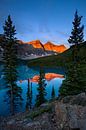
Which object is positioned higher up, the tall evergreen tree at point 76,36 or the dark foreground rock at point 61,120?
the tall evergreen tree at point 76,36

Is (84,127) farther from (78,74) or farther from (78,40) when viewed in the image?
(78,40)

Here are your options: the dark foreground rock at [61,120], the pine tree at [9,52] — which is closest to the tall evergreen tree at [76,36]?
the pine tree at [9,52]

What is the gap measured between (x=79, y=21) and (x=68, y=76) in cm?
1138

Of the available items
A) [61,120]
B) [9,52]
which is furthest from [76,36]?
[61,120]

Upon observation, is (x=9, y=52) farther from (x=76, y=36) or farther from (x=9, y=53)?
(x=76, y=36)

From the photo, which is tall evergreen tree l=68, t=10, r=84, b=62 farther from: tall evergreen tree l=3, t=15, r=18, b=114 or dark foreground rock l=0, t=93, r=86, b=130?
dark foreground rock l=0, t=93, r=86, b=130

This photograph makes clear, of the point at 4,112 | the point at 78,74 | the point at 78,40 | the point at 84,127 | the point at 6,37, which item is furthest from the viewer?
the point at 4,112

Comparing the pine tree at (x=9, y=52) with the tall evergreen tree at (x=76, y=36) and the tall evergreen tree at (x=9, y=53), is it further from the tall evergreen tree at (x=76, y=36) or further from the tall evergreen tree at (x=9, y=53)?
the tall evergreen tree at (x=76, y=36)

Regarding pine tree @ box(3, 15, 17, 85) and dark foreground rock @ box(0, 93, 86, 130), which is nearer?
dark foreground rock @ box(0, 93, 86, 130)

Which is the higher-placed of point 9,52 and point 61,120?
point 9,52

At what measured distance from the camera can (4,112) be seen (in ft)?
149

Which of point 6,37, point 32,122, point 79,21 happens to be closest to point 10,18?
point 6,37

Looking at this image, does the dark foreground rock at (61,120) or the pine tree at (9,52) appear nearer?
the dark foreground rock at (61,120)

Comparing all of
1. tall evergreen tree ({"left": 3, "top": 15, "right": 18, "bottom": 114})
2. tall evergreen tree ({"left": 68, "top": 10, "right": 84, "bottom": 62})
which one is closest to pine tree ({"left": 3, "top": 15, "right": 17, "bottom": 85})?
tall evergreen tree ({"left": 3, "top": 15, "right": 18, "bottom": 114})
